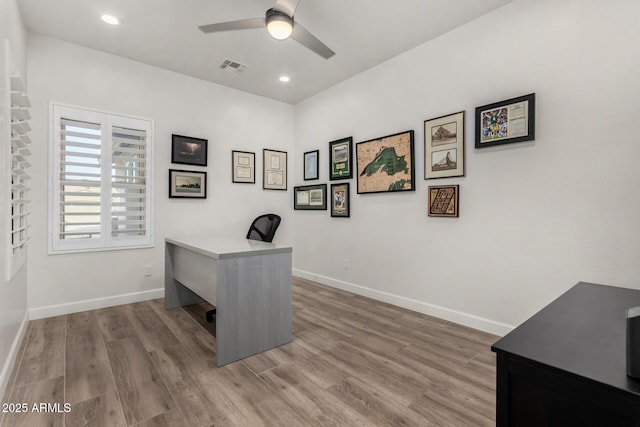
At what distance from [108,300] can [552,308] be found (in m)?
4.01

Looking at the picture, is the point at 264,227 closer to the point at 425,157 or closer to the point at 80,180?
the point at 80,180

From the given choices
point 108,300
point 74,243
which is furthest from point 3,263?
point 108,300

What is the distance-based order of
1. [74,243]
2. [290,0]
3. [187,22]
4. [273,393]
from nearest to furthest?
Result: [273,393] → [290,0] → [187,22] → [74,243]

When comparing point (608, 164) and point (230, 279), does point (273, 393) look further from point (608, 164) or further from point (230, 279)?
point (608, 164)

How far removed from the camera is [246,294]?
90.4 inches

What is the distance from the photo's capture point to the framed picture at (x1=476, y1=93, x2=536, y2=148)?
8.05 ft

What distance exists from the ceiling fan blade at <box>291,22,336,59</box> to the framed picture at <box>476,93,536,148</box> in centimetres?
147

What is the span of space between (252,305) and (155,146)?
8.38 ft

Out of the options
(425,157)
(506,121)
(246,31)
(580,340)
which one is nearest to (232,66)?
(246,31)

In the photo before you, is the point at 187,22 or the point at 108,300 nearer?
the point at 187,22

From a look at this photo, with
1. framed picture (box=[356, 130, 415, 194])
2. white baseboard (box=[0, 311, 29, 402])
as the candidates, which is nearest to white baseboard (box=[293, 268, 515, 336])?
framed picture (box=[356, 130, 415, 194])

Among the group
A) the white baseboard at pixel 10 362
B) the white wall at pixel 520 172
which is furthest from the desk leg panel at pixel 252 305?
the white wall at pixel 520 172

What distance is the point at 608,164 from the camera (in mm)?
2131

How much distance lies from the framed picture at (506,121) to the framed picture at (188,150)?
3.27m
